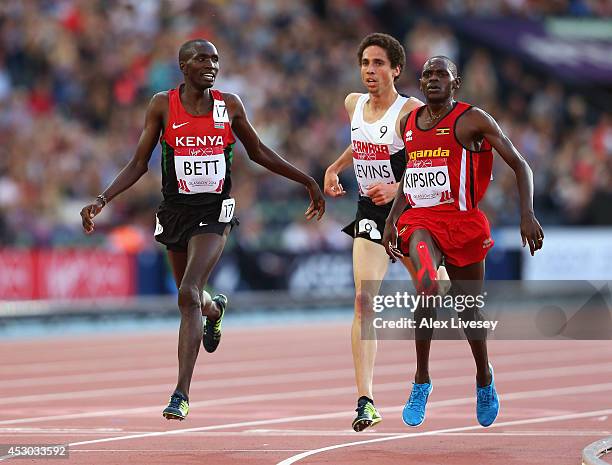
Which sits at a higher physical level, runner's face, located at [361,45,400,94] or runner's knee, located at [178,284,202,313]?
runner's face, located at [361,45,400,94]

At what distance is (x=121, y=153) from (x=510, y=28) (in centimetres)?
1088

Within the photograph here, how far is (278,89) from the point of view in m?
25.9

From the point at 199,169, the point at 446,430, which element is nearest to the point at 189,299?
the point at 199,169

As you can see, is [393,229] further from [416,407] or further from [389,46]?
[389,46]

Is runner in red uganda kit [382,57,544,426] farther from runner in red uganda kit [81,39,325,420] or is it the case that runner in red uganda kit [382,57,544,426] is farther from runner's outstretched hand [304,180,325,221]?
runner in red uganda kit [81,39,325,420]

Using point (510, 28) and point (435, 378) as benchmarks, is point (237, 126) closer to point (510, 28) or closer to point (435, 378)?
point (435, 378)

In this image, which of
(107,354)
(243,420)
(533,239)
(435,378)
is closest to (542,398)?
(435,378)

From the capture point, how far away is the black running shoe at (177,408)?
9.22 m

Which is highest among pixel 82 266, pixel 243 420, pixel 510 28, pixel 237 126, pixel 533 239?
pixel 510 28

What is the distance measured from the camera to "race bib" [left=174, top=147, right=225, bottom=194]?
32.9 ft

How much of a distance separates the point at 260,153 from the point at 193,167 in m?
0.59

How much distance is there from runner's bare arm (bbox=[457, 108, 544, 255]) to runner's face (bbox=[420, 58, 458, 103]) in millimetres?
207

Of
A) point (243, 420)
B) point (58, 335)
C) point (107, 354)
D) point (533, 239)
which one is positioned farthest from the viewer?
point (58, 335)

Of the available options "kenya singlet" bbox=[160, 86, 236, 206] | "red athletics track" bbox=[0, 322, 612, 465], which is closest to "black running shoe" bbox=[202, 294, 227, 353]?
"red athletics track" bbox=[0, 322, 612, 465]
